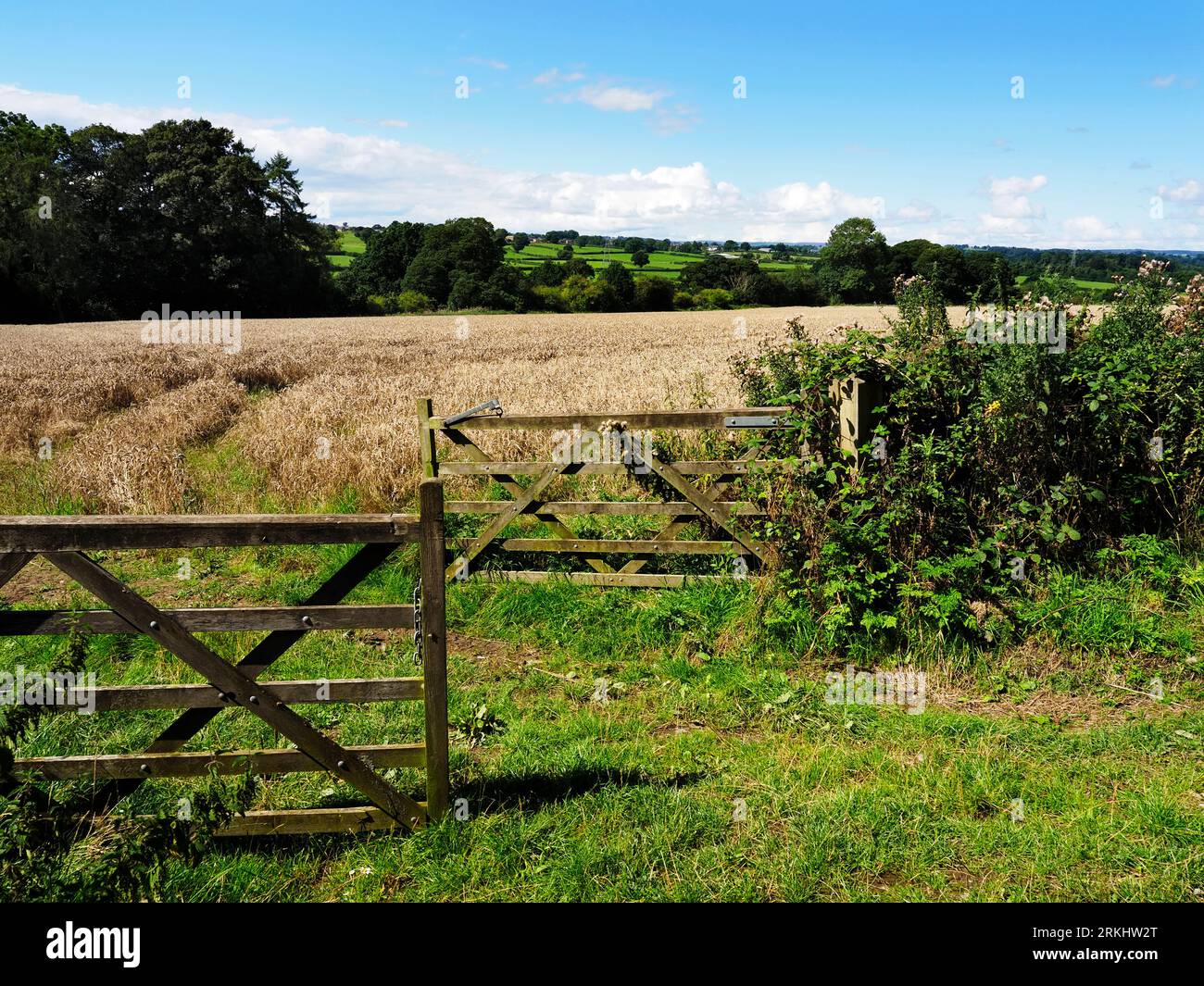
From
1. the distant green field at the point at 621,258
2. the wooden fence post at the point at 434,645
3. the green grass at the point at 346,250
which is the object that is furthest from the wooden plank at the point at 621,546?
the green grass at the point at 346,250

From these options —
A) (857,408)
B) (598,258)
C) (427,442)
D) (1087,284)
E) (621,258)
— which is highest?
(598,258)

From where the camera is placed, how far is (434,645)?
3.92m

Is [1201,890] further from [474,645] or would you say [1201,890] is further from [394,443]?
[394,443]

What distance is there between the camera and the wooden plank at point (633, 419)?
23.5 ft

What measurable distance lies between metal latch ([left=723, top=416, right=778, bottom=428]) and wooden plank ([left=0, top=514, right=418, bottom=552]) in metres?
3.92

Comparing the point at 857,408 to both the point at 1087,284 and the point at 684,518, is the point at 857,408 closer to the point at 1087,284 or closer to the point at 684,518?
the point at 684,518

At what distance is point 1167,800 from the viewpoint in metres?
4.27

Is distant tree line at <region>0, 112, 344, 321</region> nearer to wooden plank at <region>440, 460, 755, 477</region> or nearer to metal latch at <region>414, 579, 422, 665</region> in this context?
wooden plank at <region>440, 460, 755, 477</region>

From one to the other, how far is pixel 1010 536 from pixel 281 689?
5.57 metres

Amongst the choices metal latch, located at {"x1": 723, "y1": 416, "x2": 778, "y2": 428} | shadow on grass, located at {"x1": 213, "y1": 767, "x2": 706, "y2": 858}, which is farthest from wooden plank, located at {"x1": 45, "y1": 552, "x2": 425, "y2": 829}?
metal latch, located at {"x1": 723, "y1": 416, "x2": 778, "y2": 428}

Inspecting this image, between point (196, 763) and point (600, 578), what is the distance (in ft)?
13.9

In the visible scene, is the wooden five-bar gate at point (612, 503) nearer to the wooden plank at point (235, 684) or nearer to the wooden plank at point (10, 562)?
the wooden plank at point (235, 684)

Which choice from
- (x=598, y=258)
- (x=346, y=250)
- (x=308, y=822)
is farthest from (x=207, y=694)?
(x=346, y=250)

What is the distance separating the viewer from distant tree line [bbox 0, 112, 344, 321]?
61438mm
